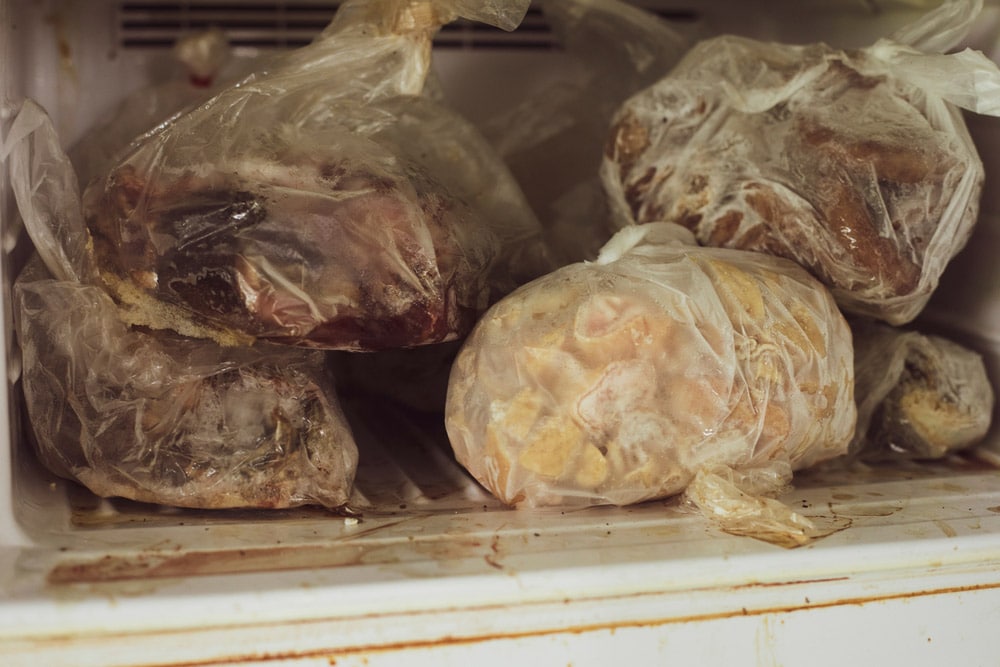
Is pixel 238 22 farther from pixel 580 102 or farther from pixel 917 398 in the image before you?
pixel 917 398

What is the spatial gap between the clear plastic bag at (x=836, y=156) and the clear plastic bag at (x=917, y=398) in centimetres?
6

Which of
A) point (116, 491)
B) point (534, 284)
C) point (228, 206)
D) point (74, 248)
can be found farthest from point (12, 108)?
point (534, 284)

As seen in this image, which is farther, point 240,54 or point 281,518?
point 240,54

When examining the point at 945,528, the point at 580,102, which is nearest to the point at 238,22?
the point at 580,102

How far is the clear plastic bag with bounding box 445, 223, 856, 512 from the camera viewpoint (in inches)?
28.6

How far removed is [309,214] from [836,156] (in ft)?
1.66

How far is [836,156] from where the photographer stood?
0.86 metres

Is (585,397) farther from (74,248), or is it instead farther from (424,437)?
(74,248)

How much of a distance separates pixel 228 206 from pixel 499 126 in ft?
1.97

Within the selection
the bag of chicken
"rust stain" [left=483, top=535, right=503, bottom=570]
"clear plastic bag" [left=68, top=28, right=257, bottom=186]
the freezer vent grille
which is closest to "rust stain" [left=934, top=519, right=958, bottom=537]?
the bag of chicken

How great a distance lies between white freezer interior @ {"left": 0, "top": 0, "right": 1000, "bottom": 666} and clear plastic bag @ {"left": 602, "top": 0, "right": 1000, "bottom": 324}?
0.23 m

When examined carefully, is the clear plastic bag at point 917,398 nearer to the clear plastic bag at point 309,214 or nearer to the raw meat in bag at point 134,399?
the clear plastic bag at point 309,214

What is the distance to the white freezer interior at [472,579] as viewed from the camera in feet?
1.94

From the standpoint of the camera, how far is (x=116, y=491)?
754 mm
